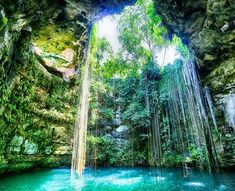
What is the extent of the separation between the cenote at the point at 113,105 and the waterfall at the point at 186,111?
5cm

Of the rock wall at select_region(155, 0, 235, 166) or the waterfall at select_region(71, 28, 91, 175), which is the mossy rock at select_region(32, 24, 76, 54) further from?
the rock wall at select_region(155, 0, 235, 166)

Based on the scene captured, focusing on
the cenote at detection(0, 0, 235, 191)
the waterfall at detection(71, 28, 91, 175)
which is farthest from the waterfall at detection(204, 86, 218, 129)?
the waterfall at detection(71, 28, 91, 175)

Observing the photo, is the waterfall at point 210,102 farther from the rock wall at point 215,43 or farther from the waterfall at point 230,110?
the waterfall at point 230,110

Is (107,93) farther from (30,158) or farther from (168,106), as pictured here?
(30,158)

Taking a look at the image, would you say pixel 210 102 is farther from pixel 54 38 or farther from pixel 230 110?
pixel 54 38

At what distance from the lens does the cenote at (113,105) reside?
280 inches

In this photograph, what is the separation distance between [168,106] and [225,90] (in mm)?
4149

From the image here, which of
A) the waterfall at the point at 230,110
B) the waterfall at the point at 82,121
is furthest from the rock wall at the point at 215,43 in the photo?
Answer: the waterfall at the point at 82,121

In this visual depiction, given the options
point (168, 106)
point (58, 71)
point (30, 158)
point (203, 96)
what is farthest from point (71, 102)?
point (203, 96)

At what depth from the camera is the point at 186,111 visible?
1151 centimetres

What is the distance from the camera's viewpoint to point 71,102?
1173cm

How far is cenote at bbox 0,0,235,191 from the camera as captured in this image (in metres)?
7.11

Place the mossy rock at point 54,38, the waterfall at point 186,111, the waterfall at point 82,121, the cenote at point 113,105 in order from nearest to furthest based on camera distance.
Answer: the cenote at point 113,105 < the mossy rock at point 54,38 < the waterfall at point 186,111 < the waterfall at point 82,121

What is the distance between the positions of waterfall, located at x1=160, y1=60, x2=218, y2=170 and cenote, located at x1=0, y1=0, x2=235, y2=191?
0.17 ft
